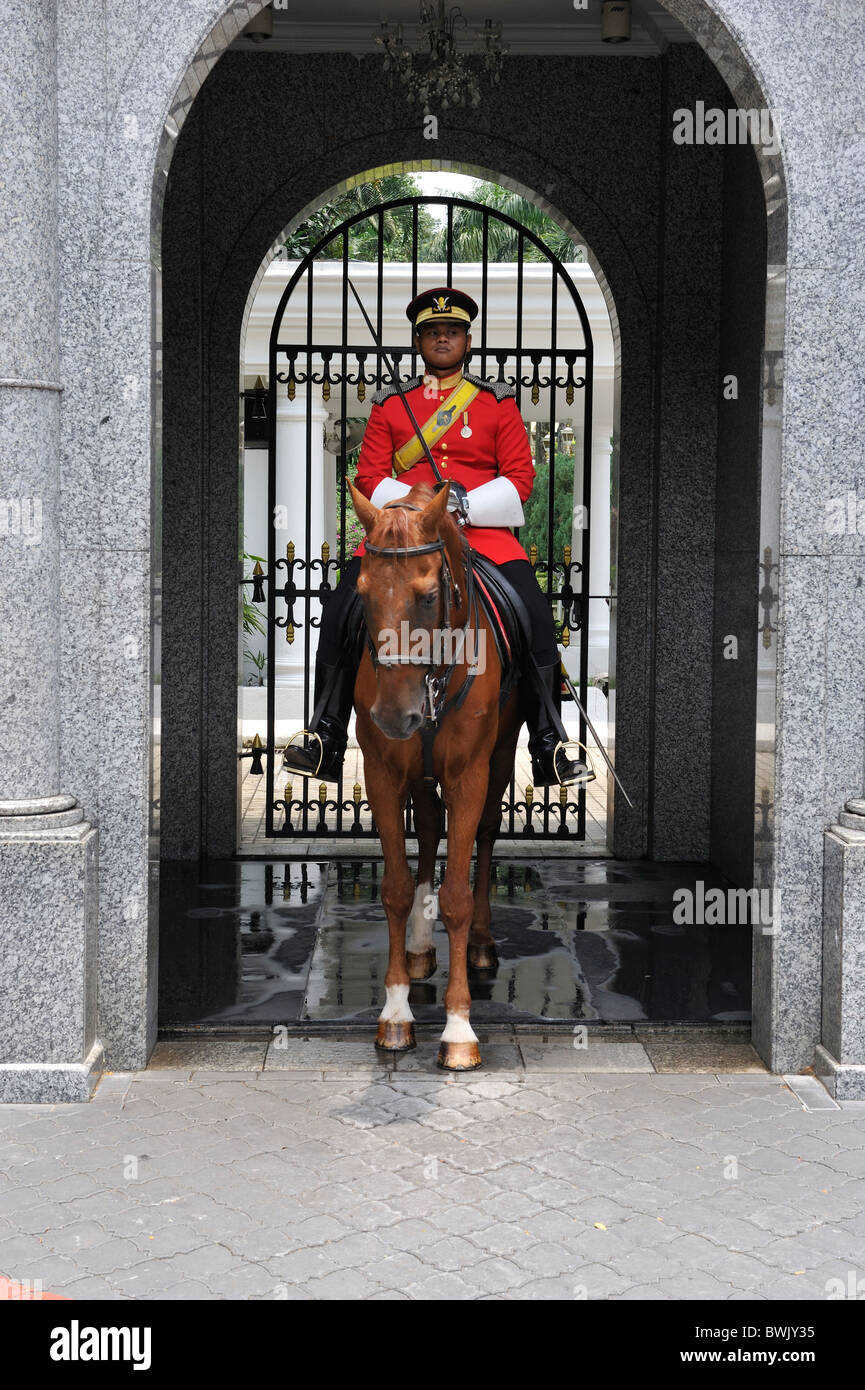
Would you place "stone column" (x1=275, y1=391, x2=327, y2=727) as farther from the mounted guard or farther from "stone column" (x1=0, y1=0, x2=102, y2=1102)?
"stone column" (x1=0, y1=0, x2=102, y2=1102)

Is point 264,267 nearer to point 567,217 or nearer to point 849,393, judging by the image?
point 567,217

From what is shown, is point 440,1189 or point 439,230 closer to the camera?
point 440,1189

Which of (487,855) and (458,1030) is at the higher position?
(487,855)

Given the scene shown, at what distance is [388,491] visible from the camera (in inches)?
229

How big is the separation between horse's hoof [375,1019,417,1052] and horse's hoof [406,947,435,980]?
2.63ft

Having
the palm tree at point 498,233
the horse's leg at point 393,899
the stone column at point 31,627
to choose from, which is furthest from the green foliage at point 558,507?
the stone column at point 31,627

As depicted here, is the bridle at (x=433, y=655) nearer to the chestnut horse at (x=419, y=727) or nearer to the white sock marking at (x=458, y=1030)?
the chestnut horse at (x=419, y=727)

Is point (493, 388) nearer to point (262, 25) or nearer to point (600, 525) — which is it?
point (262, 25)

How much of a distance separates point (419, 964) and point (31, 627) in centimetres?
236

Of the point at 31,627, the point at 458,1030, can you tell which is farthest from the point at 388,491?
the point at 458,1030

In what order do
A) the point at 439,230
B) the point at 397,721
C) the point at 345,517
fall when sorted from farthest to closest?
the point at 439,230 → the point at 345,517 → the point at 397,721

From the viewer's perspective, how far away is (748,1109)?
505 centimetres

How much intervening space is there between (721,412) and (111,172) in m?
4.74

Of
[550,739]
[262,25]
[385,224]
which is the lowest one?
[550,739]
